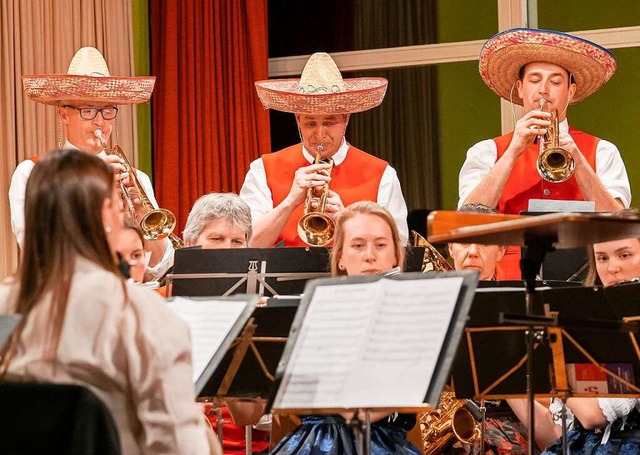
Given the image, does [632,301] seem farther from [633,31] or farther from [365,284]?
[633,31]

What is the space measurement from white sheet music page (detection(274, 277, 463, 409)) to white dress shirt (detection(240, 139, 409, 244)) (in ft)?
8.11

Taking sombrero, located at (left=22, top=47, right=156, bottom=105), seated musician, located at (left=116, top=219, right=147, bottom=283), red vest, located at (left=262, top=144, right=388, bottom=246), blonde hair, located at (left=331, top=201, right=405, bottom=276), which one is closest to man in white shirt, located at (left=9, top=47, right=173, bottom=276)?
sombrero, located at (left=22, top=47, right=156, bottom=105)

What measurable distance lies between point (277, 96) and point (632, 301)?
2.46 meters

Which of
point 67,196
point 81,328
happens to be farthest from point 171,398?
point 67,196

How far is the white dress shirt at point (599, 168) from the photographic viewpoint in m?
4.77

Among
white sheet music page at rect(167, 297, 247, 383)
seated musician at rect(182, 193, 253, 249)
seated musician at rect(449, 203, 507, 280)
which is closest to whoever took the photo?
white sheet music page at rect(167, 297, 247, 383)

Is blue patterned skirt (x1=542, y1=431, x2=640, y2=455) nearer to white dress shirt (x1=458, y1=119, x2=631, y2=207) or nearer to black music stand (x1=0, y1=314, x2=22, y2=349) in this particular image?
white dress shirt (x1=458, y1=119, x2=631, y2=207)

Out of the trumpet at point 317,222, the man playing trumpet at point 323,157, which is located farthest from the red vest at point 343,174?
the trumpet at point 317,222

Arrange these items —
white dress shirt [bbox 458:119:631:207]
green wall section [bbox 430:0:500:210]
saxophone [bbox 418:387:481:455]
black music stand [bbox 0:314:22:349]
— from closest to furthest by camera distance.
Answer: black music stand [bbox 0:314:22:349]
saxophone [bbox 418:387:481:455]
white dress shirt [bbox 458:119:631:207]
green wall section [bbox 430:0:500:210]

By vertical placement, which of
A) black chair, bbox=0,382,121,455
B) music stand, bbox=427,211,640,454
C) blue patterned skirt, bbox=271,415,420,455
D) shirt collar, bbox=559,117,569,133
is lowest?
blue patterned skirt, bbox=271,415,420,455

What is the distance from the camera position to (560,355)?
3172mm

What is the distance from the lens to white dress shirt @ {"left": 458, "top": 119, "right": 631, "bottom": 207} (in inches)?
188

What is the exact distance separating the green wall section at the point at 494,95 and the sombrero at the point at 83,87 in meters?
2.37

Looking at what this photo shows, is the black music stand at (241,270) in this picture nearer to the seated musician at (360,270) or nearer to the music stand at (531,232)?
the seated musician at (360,270)
